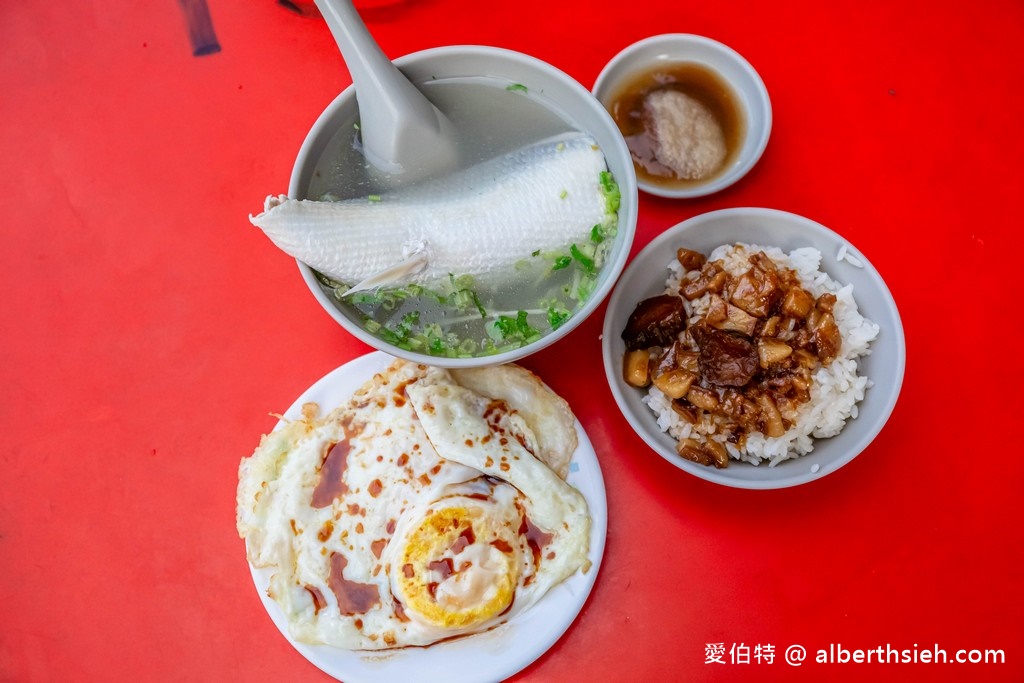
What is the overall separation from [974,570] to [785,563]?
0.46 metres

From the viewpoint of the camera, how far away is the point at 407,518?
1496mm

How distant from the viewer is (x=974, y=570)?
5.49 ft

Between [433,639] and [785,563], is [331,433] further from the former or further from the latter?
[785,563]

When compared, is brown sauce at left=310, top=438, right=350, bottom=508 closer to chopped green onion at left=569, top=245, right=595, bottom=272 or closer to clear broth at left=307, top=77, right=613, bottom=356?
clear broth at left=307, top=77, right=613, bottom=356

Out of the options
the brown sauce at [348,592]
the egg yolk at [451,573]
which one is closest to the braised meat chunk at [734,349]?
the egg yolk at [451,573]

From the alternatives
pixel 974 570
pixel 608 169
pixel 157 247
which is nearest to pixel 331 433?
pixel 157 247

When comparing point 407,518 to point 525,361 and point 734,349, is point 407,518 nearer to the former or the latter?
point 525,361

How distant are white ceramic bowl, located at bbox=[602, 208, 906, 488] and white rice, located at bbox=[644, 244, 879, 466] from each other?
2 cm

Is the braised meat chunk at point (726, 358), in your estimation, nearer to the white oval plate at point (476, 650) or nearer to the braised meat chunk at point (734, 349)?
the braised meat chunk at point (734, 349)

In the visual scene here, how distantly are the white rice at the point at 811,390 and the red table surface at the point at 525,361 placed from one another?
0.18 metres

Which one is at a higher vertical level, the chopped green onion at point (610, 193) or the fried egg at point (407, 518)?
the chopped green onion at point (610, 193)

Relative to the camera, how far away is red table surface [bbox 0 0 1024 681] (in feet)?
5.45

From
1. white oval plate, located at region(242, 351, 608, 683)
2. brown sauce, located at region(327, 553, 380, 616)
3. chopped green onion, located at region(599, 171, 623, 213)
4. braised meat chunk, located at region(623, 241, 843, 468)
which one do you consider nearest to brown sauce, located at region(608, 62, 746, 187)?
braised meat chunk, located at region(623, 241, 843, 468)

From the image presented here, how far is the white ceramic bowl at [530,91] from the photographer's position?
4.09 feet
